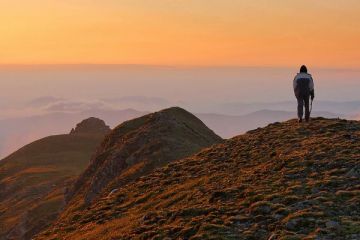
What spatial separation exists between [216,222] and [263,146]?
15329 mm

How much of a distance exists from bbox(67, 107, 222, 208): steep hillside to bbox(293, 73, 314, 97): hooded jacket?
745 inches

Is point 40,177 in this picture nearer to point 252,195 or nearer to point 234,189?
point 234,189

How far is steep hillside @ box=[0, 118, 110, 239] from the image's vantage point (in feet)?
275

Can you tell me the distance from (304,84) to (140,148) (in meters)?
27.4

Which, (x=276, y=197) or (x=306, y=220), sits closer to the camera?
(x=306, y=220)

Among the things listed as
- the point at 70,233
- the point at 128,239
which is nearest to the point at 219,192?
the point at 128,239

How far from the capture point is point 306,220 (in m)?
20.7

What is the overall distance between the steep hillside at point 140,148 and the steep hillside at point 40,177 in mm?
13656

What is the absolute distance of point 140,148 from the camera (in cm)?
5991

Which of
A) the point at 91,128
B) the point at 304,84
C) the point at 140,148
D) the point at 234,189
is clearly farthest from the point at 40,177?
the point at 234,189

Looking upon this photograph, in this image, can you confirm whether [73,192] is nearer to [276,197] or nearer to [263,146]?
[263,146]

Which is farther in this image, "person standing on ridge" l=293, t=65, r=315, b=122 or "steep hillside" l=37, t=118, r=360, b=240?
"person standing on ridge" l=293, t=65, r=315, b=122

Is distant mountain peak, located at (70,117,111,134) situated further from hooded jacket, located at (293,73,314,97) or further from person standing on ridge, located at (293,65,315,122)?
hooded jacket, located at (293,73,314,97)

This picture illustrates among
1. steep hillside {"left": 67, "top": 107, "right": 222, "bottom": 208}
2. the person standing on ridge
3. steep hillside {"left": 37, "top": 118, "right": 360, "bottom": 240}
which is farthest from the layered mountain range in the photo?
the person standing on ridge
